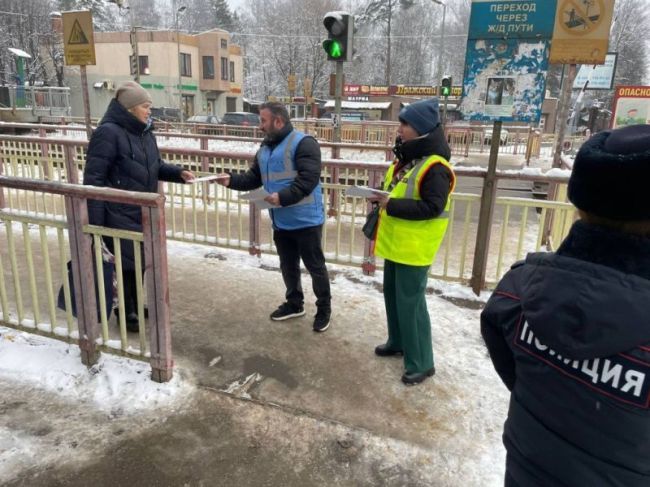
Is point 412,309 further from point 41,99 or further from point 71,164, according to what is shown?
point 41,99

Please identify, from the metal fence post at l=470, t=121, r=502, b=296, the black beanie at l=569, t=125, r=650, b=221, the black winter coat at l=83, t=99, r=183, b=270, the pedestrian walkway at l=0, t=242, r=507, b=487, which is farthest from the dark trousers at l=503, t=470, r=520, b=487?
the metal fence post at l=470, t=121, r=502, b=296

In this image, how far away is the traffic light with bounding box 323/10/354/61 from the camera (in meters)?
7.46

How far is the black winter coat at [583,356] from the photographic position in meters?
1.14

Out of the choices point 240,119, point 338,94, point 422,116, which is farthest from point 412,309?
point 240,119

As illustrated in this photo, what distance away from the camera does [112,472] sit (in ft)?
8.24

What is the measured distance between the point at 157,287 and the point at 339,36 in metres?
5.72

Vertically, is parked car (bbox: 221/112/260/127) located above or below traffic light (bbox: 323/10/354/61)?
below

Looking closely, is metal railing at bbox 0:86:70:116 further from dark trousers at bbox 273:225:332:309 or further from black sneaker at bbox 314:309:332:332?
black sneaker at bbox 314:309:332:332

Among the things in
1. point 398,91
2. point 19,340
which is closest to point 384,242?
point 19,340

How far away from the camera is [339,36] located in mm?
7523

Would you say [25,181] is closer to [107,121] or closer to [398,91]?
[107,121]

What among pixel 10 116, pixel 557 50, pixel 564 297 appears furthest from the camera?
pixel 10 116

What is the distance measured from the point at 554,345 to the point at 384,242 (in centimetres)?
209

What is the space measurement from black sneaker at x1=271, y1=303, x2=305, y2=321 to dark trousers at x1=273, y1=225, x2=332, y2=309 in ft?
0.12
